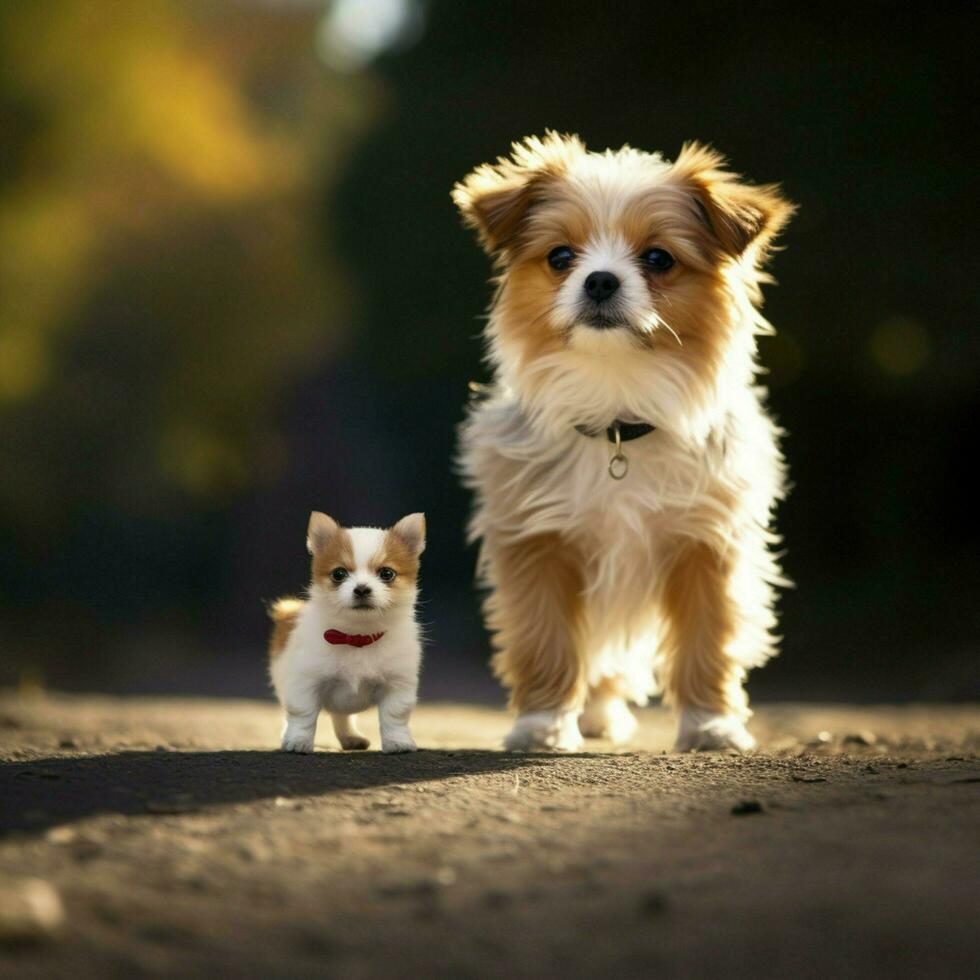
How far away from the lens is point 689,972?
2652 millimetres

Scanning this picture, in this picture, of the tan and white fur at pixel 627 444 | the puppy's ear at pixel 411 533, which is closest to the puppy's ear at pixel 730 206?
the tan and white fur at pixel 627 444

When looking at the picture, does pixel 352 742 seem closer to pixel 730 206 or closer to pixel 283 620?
pixel 283 620

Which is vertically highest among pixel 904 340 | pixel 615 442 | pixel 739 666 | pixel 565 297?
pixel 904 340

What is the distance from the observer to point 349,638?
5.14 m

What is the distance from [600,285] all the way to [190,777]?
2.35 metres

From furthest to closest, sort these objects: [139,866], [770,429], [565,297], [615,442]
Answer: [770,429]
[615,442]
[565,297]
[139,866]

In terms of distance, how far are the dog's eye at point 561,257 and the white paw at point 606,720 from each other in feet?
7.56

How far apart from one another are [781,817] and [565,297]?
2.29 meters

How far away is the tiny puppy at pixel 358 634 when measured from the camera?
16.8 ft

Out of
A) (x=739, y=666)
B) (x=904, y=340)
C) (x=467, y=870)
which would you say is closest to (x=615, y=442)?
(x=739, y=666)

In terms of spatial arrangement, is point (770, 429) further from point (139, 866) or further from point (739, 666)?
point (139, 866)

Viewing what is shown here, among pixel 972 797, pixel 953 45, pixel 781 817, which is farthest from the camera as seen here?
pixel 953 45

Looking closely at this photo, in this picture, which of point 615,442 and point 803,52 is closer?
point 615,442

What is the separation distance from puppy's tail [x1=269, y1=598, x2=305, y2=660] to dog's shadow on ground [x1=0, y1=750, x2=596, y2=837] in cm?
55
